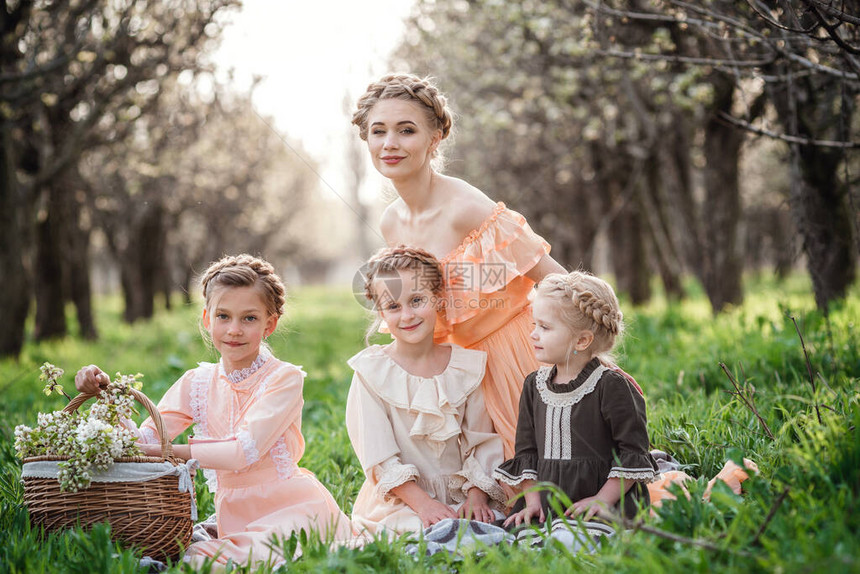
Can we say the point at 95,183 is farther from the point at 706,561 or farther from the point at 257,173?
the point at 706,561

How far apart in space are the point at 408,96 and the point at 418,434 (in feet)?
5.29

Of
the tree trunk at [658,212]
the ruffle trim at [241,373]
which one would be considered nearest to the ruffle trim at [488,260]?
the ruffle trim at [241,373]

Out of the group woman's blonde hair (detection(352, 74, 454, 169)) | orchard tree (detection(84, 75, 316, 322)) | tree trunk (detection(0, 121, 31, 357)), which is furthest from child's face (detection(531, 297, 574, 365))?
tree trunk (detection(0, 121, 31, 357))

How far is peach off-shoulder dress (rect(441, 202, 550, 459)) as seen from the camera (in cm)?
350

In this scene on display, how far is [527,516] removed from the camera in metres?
2.95

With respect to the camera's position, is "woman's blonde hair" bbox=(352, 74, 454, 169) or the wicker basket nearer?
the wicker basket

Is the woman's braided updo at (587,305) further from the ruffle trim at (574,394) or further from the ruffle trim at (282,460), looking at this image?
the ruffle trim at (282,460)

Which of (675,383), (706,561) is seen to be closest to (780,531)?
(706,561)

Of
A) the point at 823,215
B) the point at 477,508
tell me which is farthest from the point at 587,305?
the point at 823,215

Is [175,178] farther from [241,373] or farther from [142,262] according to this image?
[241,373]

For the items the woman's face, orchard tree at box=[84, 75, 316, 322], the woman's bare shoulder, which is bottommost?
the woman's bare shoulder

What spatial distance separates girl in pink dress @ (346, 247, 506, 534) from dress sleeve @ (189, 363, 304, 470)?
328 mm

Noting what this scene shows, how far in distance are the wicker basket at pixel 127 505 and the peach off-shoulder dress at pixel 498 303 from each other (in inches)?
57.2

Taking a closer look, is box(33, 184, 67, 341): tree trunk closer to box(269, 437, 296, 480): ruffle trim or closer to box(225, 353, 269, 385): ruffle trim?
box(225, 353, 269, 385): ruffle trim
